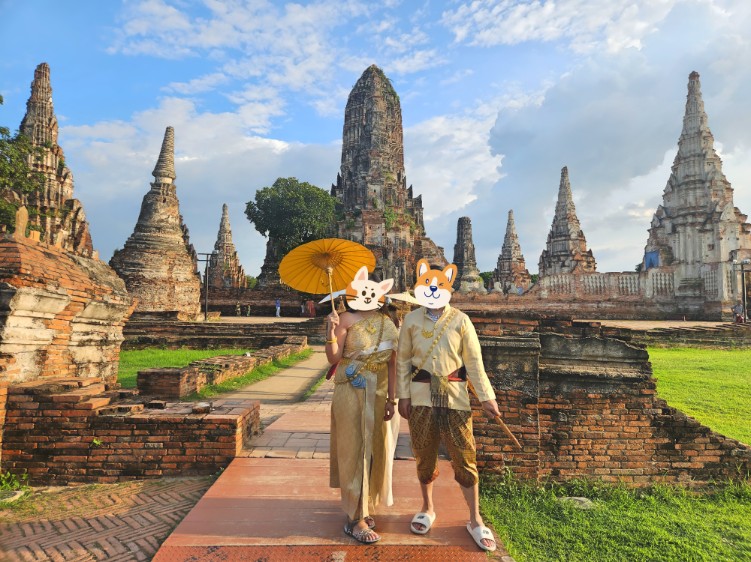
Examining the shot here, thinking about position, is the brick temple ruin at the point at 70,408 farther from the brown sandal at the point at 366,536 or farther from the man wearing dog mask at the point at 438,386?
the man wearing dog mask at the point at 438,386

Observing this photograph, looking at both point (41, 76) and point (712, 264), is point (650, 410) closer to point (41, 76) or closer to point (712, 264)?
point (712, 264)

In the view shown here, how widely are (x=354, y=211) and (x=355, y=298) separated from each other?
3476cm

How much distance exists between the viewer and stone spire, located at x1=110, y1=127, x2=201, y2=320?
23609mm

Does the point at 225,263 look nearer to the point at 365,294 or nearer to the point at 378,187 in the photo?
the point at 378,187

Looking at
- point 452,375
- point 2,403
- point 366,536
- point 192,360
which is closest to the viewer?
point 366,536

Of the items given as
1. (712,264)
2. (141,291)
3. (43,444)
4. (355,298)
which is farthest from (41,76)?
(712,264)

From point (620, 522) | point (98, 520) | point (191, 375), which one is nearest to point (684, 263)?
point (191, 375)

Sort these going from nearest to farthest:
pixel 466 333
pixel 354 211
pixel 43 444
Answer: pixel 466 333 < pixel 43 444 < pixel 354 211

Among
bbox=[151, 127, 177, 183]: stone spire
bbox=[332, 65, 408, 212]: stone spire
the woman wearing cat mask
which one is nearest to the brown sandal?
the woman wearing cat mask

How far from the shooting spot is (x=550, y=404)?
4.34 m

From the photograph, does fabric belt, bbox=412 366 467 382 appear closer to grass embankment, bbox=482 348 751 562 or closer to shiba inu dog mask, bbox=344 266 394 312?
shiba inu dog mask, bbox=344 266 394 312

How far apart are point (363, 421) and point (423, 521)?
2.22ft

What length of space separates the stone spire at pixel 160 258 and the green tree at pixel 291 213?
11.5 m

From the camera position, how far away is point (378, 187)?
37688mm
